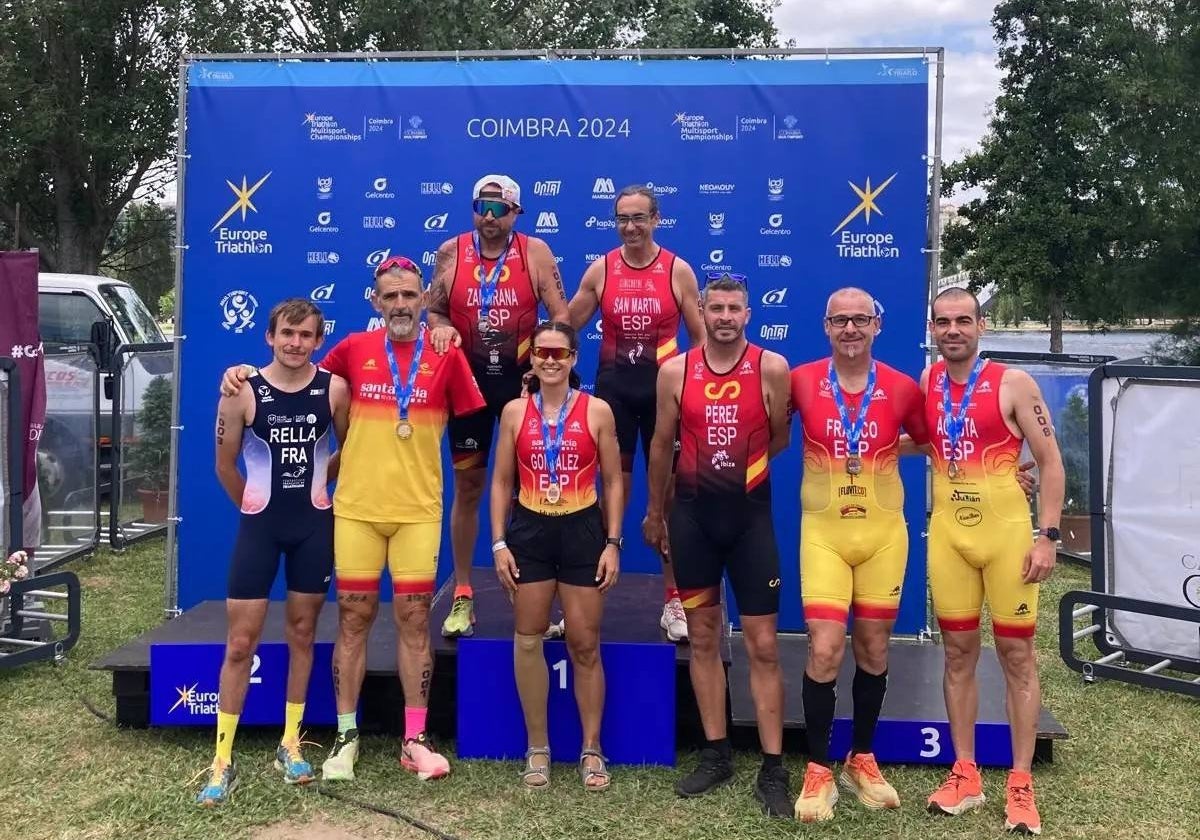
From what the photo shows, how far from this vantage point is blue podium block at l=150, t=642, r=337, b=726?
3945 mm

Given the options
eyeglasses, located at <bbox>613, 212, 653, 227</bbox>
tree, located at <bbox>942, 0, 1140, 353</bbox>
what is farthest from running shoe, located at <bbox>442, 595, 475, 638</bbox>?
tree, located at <bbox>942, 0, 1140, 353</bbox>

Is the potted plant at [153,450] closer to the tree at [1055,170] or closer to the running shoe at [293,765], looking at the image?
the running shoe at [293,765]

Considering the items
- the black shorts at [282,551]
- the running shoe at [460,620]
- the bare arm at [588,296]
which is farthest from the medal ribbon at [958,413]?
Answer: the black shorts at [282,551]

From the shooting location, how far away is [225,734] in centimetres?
350

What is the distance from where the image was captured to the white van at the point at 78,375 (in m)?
6.93

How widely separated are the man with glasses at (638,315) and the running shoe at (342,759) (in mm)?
1354

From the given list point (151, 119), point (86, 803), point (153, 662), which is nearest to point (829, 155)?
point (153, 662)

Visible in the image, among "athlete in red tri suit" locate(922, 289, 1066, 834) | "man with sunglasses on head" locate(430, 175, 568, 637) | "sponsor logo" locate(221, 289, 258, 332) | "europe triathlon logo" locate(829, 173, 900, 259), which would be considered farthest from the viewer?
"sponsor logo" locate(221, 289, 258, 332)

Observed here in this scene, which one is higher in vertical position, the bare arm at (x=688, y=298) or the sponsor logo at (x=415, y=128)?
the sponsor logo at (x=415, y=128)

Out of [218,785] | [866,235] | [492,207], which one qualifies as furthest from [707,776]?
[866,235]

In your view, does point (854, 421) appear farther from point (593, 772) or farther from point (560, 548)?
point (593, 772)

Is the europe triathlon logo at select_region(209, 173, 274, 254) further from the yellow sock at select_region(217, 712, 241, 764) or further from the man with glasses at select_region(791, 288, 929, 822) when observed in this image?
the man with glasses at select_region(791, 288, 929, 822)

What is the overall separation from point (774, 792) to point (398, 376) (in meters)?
2.08

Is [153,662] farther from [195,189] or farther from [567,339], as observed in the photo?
[195,189]
